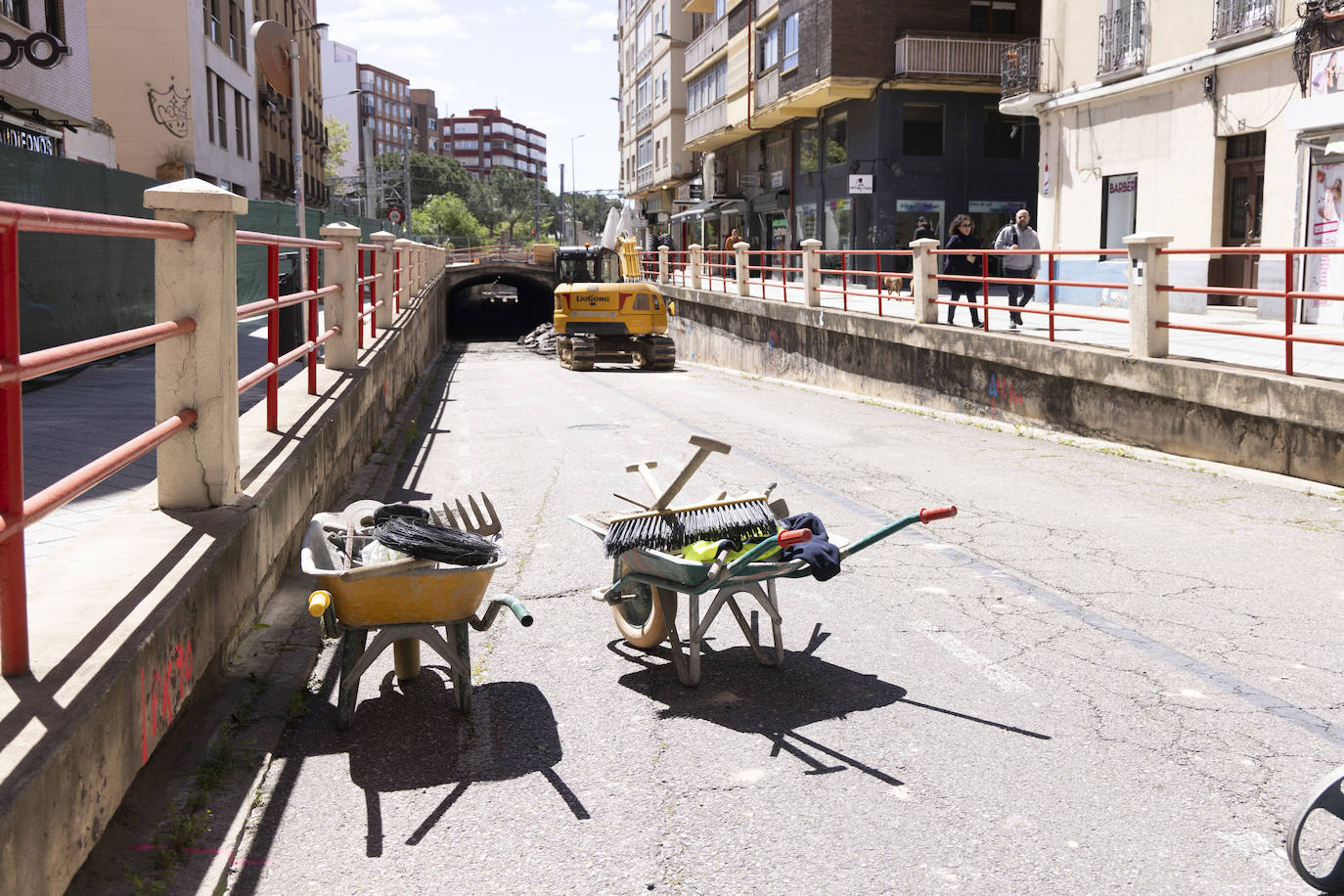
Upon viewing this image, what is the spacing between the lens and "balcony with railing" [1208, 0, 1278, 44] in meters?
19.8

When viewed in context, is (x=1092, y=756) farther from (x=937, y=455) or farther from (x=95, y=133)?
(x=95, y=133)

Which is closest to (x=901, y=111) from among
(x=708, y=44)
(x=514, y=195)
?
(x=708, y=44)

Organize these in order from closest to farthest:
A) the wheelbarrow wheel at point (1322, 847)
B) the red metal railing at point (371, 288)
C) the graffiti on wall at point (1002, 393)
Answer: the wheelbarrow wheel at point (1322, 847) < the red metal railing at point (371, 288) < the graffiti on wall at point (1002, 393)

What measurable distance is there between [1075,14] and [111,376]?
821 inches

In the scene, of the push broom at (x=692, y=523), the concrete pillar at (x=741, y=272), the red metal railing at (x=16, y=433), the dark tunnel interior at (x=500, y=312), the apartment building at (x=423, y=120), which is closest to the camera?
the red metal railing at (x=16, y=433)

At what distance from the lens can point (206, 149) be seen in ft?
120

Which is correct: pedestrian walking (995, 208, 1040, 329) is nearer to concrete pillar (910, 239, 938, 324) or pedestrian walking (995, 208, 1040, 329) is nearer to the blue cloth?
concrete pillar (910, 239, 938, 324)

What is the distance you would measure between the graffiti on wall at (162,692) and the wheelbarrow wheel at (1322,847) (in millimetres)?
3013

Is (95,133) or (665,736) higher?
(95,133)

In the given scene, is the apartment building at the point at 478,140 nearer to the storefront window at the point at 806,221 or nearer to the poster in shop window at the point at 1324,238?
the storefront window at the point at 806,221

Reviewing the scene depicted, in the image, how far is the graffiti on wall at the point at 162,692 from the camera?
3535 millimetres

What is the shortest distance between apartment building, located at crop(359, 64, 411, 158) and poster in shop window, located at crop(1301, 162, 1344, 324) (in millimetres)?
133950

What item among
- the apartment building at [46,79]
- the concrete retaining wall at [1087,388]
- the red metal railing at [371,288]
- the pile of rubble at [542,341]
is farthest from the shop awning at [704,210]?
the red metal railing at [371,288]

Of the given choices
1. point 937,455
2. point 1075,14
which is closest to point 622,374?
point 1075,14
